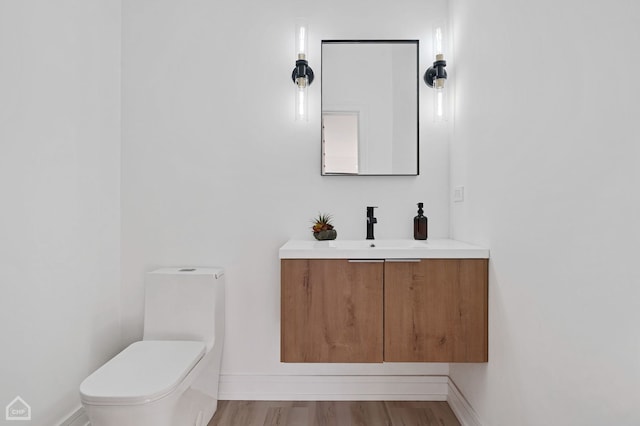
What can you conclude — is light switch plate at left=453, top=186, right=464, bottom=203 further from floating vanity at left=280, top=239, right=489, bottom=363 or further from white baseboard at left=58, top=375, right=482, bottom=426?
white baseboard at left=58, top=375, right=482, bottom=426

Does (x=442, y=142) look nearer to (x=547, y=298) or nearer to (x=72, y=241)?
(x=547, y=298)

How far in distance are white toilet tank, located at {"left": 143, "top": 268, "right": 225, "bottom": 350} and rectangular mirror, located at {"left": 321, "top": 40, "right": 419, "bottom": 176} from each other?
0.96 m

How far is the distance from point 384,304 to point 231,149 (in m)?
1.24

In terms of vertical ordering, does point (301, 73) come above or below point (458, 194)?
above

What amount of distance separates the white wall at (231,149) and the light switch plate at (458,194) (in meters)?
0.52

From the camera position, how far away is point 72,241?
1.83 m

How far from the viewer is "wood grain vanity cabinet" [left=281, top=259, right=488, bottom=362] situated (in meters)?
1.68

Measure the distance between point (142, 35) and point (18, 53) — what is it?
828mm

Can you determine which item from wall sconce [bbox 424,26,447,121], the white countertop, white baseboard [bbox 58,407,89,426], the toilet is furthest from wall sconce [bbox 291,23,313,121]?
white baseboard [bbox 58,407,89,426]

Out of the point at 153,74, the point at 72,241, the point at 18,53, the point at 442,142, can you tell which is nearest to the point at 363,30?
the point at 442,142

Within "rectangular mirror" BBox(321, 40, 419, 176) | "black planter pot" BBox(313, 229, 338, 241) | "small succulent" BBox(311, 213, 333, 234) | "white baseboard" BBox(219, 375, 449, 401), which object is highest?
"rectangular mirror" BBox(321, 40, 419, 176)

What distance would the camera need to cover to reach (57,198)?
1.72m

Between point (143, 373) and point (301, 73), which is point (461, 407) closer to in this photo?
point (143, 373)
